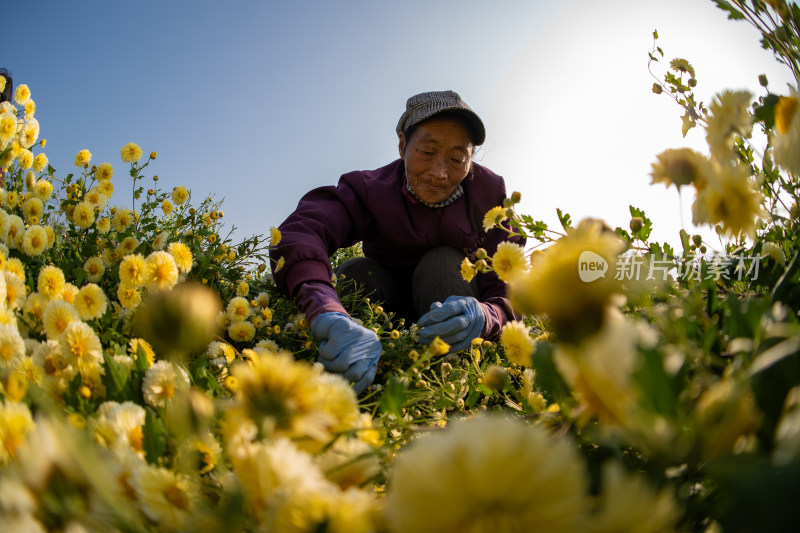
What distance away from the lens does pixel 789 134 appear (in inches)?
12.1

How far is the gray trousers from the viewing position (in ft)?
5.52

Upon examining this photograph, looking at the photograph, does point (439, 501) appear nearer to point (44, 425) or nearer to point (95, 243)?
point (44, 425)

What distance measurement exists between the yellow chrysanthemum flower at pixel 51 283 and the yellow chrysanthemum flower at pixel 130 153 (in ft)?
3.28

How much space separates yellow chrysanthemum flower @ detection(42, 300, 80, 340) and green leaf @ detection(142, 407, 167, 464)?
278mm

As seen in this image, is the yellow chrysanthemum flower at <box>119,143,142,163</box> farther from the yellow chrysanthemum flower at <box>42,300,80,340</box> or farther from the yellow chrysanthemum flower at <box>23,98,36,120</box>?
the yellow chrysanthemum flower at <box>42,300,80,340</box>

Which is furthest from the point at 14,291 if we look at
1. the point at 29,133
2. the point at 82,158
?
the point at 82,158

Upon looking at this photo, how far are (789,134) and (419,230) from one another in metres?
1.52

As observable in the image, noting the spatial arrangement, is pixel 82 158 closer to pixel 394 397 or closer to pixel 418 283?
pixel 418 283

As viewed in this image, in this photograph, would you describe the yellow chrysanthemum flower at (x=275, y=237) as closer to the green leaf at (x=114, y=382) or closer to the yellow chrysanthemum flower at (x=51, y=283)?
the yellow chrysanthemum flower at (x=51, y=283)

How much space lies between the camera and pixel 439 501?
17cm

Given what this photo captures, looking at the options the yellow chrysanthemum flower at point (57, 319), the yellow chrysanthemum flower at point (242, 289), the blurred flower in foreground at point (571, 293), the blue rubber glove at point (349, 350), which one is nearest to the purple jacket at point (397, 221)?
the yellow chrysanthemum flower at point (242, 289)

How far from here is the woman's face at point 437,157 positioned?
1675 mm

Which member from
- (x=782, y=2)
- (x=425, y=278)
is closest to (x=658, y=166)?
(x=782, y=2)

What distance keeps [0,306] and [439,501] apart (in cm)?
58
